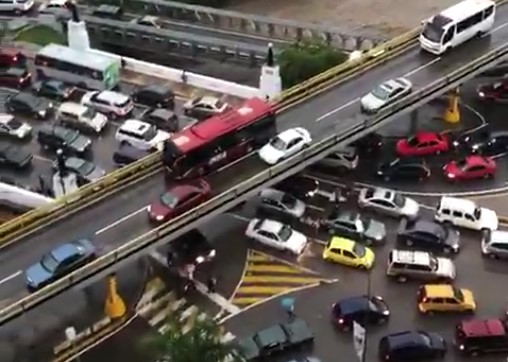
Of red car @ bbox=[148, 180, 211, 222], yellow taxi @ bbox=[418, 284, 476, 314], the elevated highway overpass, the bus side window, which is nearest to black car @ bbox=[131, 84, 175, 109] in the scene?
the elevated highway overpass

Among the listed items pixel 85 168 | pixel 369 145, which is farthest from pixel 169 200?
pixel 369 145

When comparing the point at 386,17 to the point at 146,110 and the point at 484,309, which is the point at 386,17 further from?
the point at 484,309

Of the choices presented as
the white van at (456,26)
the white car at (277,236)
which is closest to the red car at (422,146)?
the white van at (456,26)

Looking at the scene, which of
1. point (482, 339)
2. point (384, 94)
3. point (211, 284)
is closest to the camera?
point (482, 339)

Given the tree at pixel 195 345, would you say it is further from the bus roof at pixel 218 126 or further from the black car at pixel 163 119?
the black car at pixel 163 119

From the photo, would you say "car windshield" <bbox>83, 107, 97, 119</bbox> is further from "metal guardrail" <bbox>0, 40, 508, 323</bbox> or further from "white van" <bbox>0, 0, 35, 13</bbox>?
"white van" <bbox>0, 0, 35, 13</bbox>

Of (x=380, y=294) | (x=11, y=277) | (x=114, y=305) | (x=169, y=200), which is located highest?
(x=169, y=200)

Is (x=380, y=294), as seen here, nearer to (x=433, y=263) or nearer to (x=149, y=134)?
(x=433, y=263)
